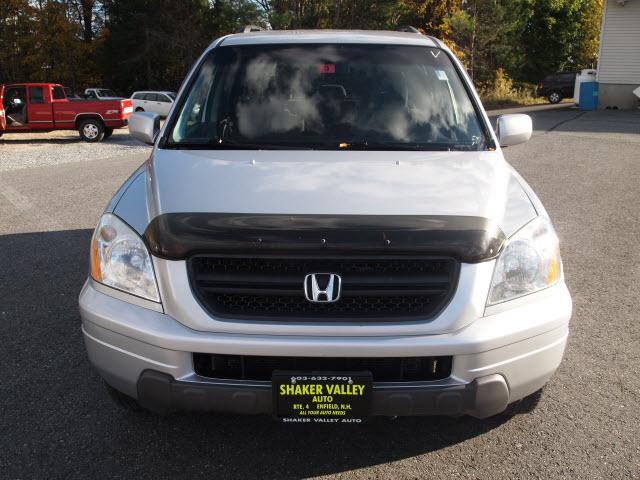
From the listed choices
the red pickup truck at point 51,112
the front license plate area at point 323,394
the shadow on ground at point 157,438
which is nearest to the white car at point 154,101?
the red pickup truck at point 51,112

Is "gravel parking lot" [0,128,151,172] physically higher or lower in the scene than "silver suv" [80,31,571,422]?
lower

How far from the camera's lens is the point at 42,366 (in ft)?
12.7

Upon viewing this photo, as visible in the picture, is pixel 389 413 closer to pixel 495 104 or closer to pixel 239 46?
pixel 239 46

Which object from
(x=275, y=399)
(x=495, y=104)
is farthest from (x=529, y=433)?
(x=495, y=104)

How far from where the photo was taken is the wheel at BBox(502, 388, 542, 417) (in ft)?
9.93

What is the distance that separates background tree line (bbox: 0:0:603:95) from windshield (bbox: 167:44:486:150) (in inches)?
1167

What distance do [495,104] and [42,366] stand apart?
109 ft

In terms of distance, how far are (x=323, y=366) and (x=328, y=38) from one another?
241 centimetres

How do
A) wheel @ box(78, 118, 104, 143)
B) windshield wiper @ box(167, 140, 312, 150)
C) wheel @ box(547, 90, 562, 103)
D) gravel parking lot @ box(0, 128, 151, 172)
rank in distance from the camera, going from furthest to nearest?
wheel @ box(547, 90, 562, 103), wheel @ box(78, 118, 104, 143), gravel parking lot @ box(0, 128, 151, 172), windshield wiper @ box(167, 140, 312, 150)

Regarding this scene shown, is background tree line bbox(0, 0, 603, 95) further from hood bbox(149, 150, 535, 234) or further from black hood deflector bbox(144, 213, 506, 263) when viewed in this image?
black hood deflector bbox(144, 213, 506, 263)

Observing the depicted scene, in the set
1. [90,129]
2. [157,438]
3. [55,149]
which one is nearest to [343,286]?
[157,438]

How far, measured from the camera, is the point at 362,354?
248 cm

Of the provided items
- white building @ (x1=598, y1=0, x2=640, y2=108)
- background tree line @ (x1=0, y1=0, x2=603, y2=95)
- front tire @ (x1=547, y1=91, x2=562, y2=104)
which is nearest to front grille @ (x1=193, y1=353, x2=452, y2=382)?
white building @ (x1=598, y1=0, x2=640, y2=108)

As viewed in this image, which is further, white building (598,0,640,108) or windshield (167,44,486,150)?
white building (598,0,640,108)
